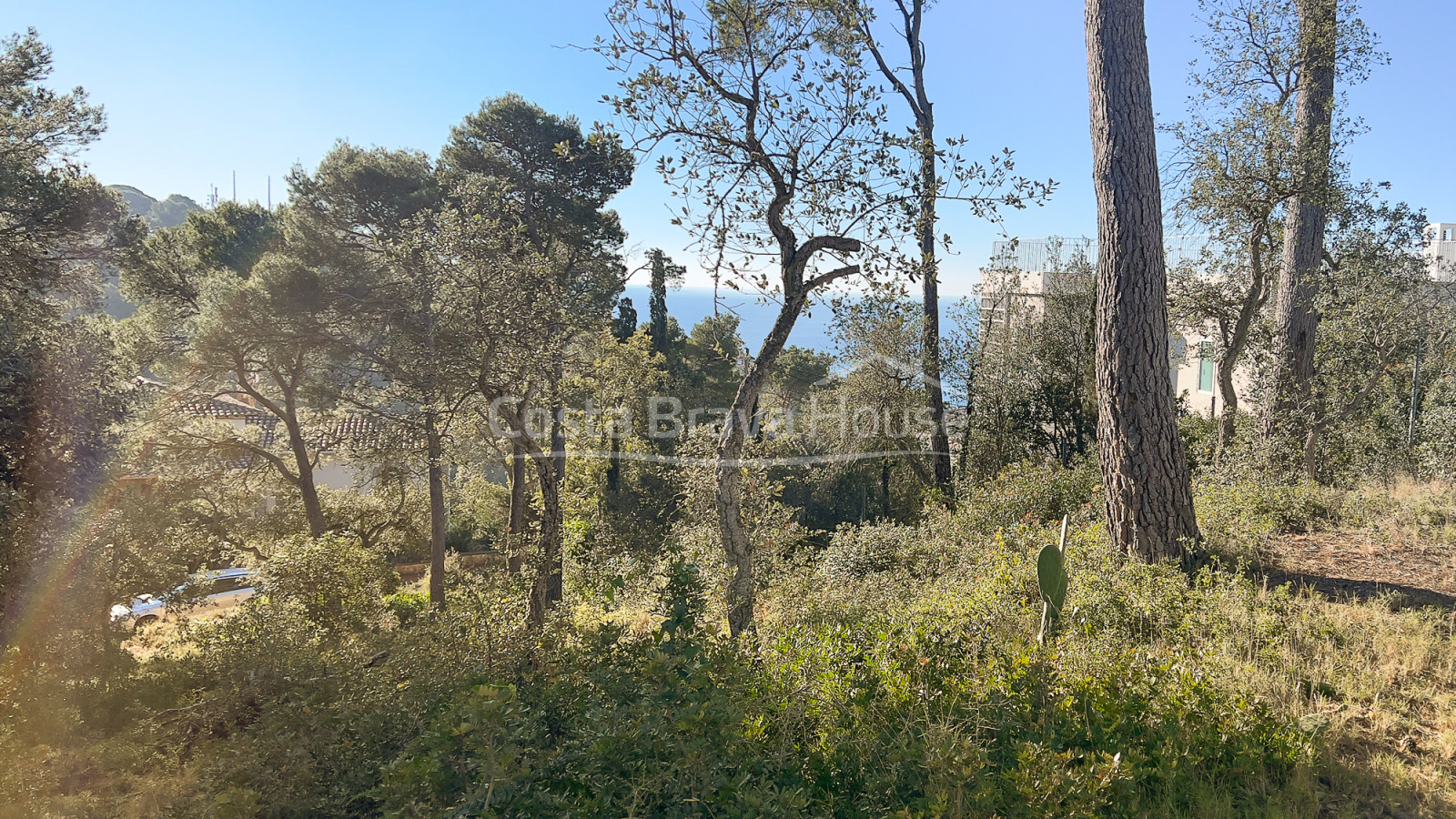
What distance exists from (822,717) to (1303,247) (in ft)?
30.3

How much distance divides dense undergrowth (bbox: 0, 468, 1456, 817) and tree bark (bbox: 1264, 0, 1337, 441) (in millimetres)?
4713

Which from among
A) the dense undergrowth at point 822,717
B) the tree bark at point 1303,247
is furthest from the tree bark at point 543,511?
the tree bark at point 1303,247

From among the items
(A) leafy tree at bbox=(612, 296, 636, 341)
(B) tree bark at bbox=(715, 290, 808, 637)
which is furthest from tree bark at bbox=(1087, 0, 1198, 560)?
(A) leafy tree at bbox=(612, 296, 636, 341)

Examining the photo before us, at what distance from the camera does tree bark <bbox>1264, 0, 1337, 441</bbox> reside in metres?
8.05

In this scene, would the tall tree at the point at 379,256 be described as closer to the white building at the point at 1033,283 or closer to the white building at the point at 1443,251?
the white building at the point at 1033,283

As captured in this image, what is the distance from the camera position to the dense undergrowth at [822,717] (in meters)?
2.41

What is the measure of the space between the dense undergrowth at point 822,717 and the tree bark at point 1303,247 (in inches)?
186

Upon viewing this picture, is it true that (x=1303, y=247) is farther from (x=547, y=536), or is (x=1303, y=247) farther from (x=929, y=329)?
(x=547, y=536)

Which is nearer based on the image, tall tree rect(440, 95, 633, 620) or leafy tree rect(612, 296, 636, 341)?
tall tree rect(440, 95, 633, 620)

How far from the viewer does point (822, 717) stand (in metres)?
3.12

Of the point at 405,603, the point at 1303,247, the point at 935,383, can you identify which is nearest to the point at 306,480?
the point at 405,603

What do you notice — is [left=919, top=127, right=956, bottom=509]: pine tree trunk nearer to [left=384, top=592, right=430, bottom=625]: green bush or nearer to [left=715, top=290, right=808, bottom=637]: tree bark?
[left=715, top=290, right=808, bottom=637]: tree bark

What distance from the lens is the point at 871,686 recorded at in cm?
326

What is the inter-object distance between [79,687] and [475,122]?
12061 millimetres
